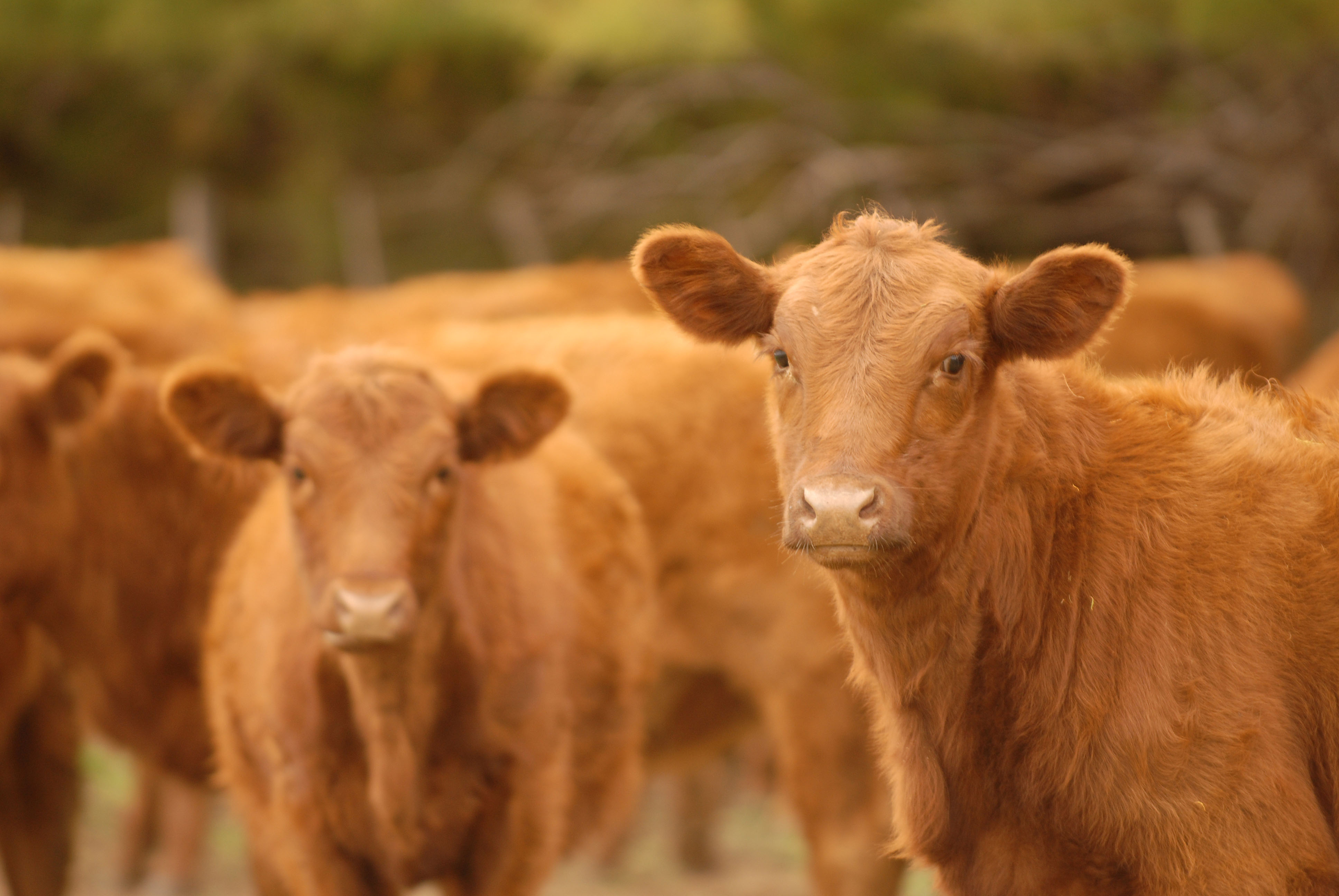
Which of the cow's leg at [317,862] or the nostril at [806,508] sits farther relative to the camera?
the cow's leg at [317,862]

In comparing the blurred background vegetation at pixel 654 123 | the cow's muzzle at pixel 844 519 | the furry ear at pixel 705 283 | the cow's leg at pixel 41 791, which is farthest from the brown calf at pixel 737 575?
the blurred background vegetation at pixel 654 123

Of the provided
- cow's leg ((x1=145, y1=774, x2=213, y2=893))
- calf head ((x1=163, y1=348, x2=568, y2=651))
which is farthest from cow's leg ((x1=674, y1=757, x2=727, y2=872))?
calf head ((x1=163, y1=348, x2=568, y2=651))

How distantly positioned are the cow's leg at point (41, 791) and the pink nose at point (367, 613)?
7.94 ft

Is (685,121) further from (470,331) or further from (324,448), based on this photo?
(324,448)

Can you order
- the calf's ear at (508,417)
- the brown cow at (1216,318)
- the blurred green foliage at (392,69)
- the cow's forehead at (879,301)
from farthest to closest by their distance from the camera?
the brown cow at (1216,318)
the blurred green foliage at (392,69)
the calf's ear at (508,417)
the cow's forehead at (879,301)

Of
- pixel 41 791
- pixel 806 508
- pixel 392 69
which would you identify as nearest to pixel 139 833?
pixel 41 791

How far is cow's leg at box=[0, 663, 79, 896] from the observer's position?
523 centimetres

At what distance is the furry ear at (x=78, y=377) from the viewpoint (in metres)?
5.11

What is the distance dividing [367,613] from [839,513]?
50.8 inches

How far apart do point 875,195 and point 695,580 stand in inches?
138

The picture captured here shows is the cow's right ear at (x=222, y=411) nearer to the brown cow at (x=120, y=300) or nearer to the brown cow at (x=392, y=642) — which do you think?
the brown cow at (x=392, y=642)

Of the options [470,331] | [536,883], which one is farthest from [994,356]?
[470,331]

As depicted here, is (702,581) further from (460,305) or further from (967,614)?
(460,305)

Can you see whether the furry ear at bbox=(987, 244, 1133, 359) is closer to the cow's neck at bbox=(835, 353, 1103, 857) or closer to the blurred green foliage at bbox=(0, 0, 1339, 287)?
the cow's neck at bbox=(835, 353, 1103, 857)
